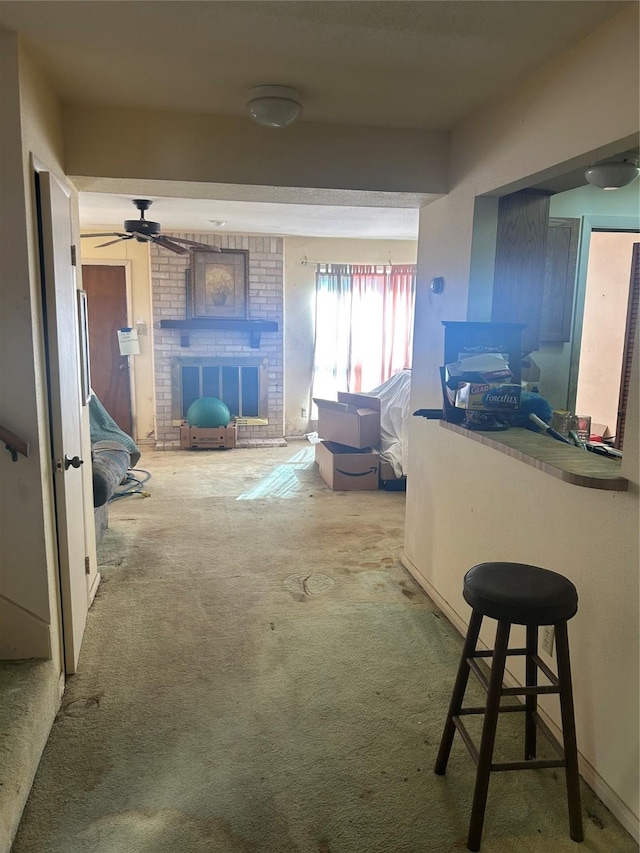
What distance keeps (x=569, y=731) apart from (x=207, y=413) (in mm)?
5231

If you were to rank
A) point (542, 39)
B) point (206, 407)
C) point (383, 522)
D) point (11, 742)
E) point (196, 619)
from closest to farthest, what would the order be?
point (11, 742) < point (542, 39) < point (196, 619) < point (383, 522) < point (206, 407)

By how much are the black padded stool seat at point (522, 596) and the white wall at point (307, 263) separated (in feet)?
18.2

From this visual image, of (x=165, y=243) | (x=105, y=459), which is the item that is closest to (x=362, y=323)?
(x=165, y=243)

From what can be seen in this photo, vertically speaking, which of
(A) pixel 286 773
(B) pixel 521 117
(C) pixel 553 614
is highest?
(B) pixel 521 117

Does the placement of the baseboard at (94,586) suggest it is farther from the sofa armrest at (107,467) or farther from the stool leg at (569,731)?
the stool leg at (569,731)

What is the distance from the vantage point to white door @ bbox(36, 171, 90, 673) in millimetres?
2043

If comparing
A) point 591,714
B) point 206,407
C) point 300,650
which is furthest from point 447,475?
point 206,407

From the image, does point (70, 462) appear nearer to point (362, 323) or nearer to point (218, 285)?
point (218, 285)

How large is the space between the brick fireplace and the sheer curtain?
52 centimetres

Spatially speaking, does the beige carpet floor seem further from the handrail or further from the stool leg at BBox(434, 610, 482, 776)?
the handrail

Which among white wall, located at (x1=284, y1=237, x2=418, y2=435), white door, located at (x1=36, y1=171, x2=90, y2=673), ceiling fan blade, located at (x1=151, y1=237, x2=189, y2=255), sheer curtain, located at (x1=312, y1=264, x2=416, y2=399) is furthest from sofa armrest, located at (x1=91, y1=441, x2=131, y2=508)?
sheer curtain, located at (x1=312, y1=264, x2=416, y2=399)

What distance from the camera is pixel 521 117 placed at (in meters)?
2.21

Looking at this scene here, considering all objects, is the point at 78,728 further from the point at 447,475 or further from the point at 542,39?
the point at 542,39

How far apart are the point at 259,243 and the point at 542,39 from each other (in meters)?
5.14
